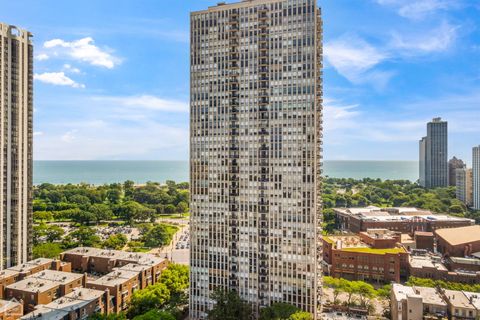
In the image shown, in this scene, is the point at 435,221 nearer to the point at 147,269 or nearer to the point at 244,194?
the point at 244,194

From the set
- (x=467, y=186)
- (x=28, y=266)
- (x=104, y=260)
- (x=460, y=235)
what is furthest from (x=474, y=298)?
(x=467, y=186)

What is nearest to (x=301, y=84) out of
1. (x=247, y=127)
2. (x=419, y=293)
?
(x=247, y=127)

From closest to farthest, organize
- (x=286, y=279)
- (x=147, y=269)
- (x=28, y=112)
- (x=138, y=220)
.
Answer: (x=286, y=279) < (x=147, y=269) < (x=28, y=112) < (x=138, y=220)

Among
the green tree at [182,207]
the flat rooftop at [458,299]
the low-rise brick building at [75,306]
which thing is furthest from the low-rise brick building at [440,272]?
the green tree at [182,207]

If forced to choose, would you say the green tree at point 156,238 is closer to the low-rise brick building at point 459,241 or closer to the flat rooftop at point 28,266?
the flat rooftop at point 28,266

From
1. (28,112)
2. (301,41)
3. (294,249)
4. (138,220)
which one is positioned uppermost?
(301,41)
